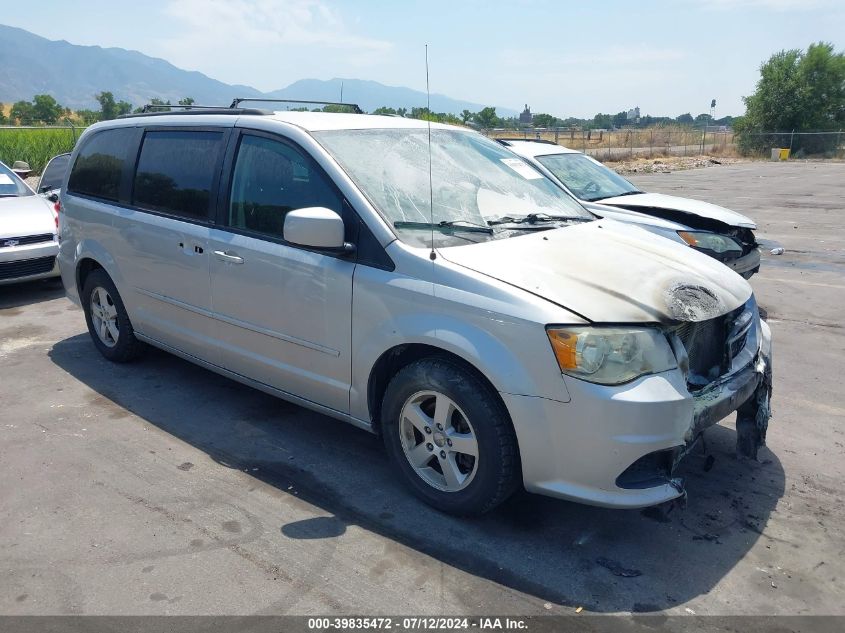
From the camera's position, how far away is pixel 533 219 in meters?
3.97

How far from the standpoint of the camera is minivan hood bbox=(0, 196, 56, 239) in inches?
300

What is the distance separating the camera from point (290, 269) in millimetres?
3801

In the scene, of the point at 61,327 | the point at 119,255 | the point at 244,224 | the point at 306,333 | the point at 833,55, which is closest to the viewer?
the point at 306,333

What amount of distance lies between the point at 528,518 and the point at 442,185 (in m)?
1.82

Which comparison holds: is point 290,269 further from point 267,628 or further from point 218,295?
point 267,628

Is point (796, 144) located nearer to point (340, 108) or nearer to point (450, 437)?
point (340, 108)

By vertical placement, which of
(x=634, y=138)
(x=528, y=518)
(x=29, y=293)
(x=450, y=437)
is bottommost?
(x=528, y=518)

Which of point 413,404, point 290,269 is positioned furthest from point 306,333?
point 413,404

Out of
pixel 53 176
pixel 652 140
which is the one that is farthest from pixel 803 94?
pixel 53 176

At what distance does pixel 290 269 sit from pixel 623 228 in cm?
198

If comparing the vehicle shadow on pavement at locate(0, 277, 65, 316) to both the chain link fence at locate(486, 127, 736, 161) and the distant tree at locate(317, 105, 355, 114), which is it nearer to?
the distant tree at locate(317, 105, 355, 114)

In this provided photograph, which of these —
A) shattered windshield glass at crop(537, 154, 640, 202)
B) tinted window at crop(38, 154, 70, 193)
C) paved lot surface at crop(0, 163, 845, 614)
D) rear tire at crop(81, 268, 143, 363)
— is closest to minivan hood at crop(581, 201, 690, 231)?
shattered windshield glass at crop(537, 154, 640, 202)

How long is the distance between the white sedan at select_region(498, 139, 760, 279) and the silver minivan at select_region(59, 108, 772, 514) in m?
2.50

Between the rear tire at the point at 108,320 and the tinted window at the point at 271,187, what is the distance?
5.63 ft
